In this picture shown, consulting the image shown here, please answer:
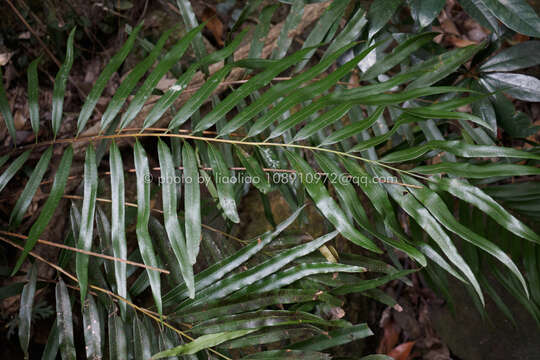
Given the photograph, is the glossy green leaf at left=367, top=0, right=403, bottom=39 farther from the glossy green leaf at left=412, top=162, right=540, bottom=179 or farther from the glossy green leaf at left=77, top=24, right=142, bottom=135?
the glossy green leaf at left=77, top=24, right=142, bottom=135

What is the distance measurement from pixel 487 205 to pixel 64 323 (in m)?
0.86

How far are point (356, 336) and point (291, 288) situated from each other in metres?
0.16

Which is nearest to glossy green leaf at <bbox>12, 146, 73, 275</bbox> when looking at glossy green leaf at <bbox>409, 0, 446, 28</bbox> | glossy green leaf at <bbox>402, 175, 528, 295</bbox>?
A: glossy green leaf at <bbox>402, 175, 528, 295</bbox>

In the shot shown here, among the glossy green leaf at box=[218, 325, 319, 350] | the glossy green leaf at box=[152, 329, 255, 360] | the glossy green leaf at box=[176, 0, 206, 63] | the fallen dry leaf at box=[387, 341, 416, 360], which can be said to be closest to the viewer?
the glossy green leaf at box=[152, 329, 255, 360]

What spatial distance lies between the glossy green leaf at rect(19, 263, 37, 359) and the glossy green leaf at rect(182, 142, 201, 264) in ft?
1.33

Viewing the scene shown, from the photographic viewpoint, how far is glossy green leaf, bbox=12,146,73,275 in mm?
695

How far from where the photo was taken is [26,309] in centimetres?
79

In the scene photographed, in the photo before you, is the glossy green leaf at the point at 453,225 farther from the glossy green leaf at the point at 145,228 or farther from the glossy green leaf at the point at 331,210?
the glossy green leaf at the point at 145,228

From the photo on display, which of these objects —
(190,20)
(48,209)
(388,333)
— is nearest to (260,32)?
(190,20)

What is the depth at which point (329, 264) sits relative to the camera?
0.74 meters

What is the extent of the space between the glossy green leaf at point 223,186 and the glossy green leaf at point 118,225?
0.18m

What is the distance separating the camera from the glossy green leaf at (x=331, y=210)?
65cm

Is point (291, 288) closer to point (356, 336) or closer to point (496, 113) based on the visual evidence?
point (356, 336)

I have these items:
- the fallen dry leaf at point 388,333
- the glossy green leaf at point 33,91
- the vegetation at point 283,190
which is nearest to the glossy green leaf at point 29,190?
the vegetation at point 283,190
